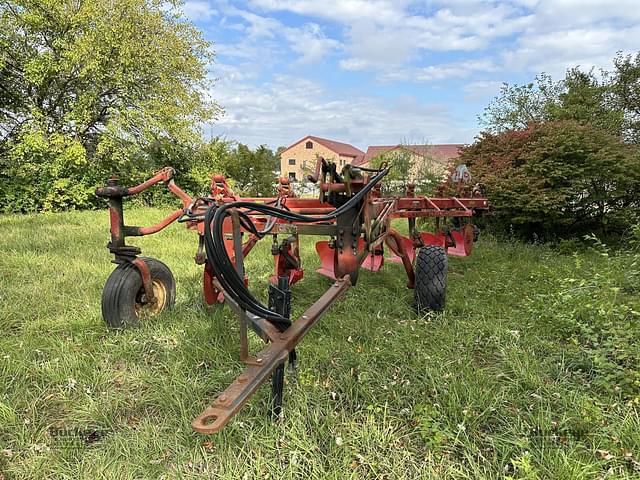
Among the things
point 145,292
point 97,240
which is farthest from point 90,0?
point 145,292

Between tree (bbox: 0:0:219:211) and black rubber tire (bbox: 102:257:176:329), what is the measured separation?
39.9ft

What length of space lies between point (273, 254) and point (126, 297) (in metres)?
1.19

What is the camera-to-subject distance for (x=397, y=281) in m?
5.15

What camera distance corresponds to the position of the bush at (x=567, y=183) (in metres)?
7.51

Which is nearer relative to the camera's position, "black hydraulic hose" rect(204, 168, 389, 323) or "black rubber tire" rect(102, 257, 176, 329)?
"black hydraulic hose" rect(204, 168, 389, 323)

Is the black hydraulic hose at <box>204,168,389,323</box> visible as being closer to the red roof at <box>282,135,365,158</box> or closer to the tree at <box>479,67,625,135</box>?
the tree at <box>479,67,625,135</box>

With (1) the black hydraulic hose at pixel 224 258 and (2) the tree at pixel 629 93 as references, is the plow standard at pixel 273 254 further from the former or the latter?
(2) the tree at pixel 629 93

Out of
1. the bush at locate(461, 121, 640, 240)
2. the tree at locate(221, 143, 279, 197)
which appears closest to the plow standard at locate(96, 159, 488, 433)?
the bush at locate(461, 121, 640, 240)

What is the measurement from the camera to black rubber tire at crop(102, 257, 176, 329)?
131 inches

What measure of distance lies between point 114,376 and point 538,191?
283 inches

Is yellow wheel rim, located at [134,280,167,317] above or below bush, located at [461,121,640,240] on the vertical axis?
below

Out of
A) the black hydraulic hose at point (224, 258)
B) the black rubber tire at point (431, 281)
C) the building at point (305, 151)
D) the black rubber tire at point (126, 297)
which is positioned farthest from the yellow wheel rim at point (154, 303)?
the building at point (305, 151)

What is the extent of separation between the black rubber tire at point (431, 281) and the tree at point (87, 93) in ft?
43.7

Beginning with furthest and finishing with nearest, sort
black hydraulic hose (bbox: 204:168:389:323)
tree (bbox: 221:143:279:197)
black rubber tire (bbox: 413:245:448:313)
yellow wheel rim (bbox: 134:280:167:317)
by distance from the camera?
tree (bbox: 221:143:279:197) < black rubber tire (bbox: 413:245:448:313) < yellow wheel rim (bbox: 134:280:167:317) < black hydraulic hose (bbox: 204:168:389:323)
